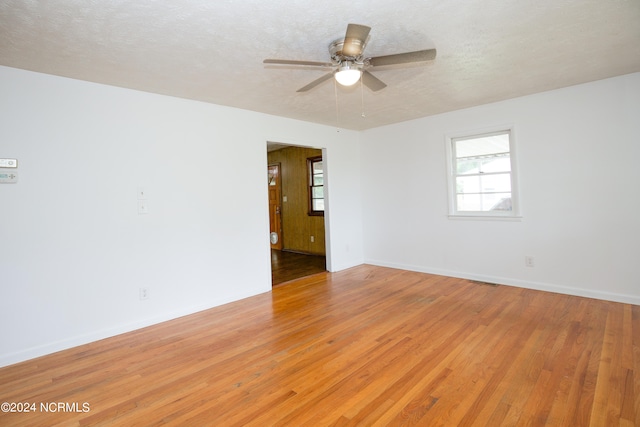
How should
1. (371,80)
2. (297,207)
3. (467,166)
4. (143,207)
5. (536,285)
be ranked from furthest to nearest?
(297,207), (467,166), (536,285), (143,207), (371,80)

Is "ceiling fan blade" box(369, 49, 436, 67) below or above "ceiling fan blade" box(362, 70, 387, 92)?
below

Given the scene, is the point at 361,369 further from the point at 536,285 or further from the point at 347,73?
the point at 536,285

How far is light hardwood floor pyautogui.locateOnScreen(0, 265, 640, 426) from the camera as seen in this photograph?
1.80m

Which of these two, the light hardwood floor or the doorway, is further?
the doorway

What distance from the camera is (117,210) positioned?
302 centimetres

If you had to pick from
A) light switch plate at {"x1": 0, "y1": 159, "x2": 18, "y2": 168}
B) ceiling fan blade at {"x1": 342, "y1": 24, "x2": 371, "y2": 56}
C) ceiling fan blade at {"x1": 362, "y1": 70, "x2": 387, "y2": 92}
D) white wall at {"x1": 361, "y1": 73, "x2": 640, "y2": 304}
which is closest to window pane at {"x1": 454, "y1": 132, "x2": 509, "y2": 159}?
white wall at {"x1": 361, "y1": 73, "x2": 640, "y2": 304}

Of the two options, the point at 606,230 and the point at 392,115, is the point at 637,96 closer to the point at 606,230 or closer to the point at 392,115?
the point at 606,230

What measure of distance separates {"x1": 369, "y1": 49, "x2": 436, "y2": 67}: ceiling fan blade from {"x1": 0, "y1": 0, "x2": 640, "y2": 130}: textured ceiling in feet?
0.63

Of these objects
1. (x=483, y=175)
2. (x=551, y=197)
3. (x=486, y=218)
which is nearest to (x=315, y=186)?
(x=483, y=175)

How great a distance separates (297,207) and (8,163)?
5.14 m

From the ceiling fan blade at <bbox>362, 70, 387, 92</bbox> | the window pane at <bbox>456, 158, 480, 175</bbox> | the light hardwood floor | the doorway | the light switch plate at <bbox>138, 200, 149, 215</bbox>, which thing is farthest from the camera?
the doorway

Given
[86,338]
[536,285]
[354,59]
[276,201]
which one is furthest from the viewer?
[276,201]

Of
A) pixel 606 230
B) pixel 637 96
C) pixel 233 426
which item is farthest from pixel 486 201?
pixel 233 426

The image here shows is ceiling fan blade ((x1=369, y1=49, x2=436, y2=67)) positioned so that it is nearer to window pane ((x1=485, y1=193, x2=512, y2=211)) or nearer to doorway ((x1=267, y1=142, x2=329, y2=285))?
window pane ((x1=485, y1=193, x2=512, y2=211))
